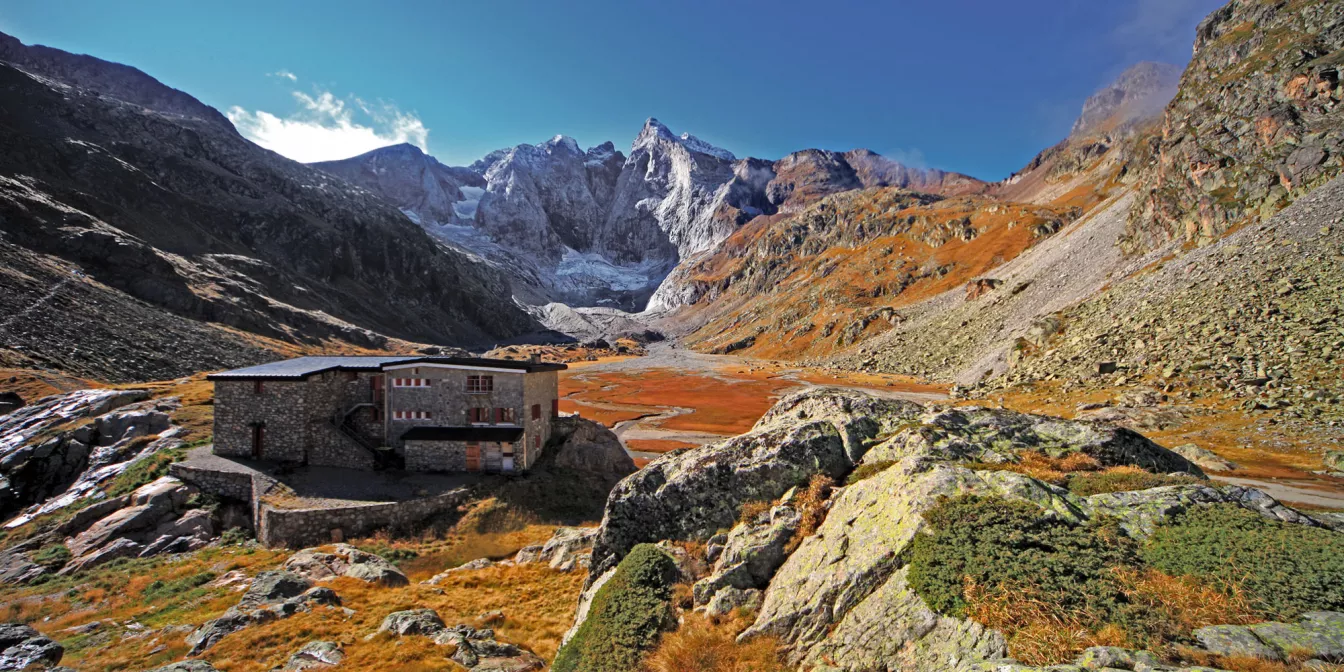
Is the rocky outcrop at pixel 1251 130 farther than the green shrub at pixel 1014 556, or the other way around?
the rocky outcrop at pixel 1251 130

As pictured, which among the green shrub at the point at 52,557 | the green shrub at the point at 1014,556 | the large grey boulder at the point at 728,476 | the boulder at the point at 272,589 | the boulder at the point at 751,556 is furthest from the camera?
the green shrub at the point at 52,557

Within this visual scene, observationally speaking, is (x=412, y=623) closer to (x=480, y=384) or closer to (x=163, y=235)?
(x=480, y=384)

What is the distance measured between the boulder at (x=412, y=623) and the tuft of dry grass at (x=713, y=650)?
10.6 m

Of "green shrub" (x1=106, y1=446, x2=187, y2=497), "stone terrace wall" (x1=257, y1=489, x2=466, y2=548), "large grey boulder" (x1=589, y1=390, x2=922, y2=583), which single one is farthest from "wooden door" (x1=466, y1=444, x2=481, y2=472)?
"large grey boulder" (x1=589, y1=390, x2=922, y2=583)

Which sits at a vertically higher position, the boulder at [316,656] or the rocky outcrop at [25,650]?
the boulder at [316,656]

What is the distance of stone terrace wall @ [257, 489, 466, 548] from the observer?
26297 millimetres

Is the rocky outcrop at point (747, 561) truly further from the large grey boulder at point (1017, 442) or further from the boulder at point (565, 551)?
the boulder at point (565, 551)

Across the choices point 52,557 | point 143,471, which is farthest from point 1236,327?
point 143,471

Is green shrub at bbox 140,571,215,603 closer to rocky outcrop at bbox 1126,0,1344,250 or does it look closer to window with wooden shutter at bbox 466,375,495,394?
window with wooden shutter at bbox 466,375,495,394

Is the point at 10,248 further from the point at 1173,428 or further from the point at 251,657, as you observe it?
the point at 1173,428

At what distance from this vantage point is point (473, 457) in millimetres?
33938

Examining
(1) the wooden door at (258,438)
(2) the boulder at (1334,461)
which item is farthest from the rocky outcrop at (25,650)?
(2) the boulder at (1334,461)

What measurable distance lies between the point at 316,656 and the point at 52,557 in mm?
21803

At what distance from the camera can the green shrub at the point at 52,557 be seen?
80.8 ft
